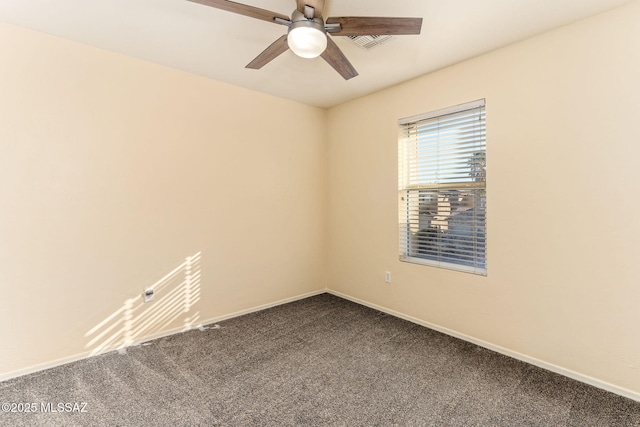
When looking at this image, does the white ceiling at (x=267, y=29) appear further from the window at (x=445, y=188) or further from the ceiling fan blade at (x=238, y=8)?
the window at (x=445, y=188)

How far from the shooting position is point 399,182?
331 centimetres

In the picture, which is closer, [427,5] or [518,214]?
[427,5]

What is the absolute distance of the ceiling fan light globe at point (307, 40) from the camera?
5.63ft

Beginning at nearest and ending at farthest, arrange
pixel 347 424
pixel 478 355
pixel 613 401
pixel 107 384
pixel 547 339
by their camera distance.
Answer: pixel 347 424 < pixel 613 401 < pixel 107 384 < pixel 547 339 < pixel 478 355

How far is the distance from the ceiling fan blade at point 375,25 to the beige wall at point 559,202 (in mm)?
1219

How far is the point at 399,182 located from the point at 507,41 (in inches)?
58.9

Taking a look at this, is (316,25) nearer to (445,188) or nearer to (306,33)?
(306,33)

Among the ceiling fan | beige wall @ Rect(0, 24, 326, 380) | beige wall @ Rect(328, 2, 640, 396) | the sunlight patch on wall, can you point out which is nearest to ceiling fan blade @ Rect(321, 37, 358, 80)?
the ceiling fan

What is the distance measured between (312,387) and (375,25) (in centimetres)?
231

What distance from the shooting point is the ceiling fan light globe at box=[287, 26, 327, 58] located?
1.72 meters

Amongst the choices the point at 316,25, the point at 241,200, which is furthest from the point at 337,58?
the point at 241,200

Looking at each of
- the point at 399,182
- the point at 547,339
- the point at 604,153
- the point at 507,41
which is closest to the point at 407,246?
the point at 399,182

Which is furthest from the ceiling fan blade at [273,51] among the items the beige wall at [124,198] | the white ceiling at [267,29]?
the beige wall at [124,198]

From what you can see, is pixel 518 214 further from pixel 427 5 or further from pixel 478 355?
pixel 427 5
